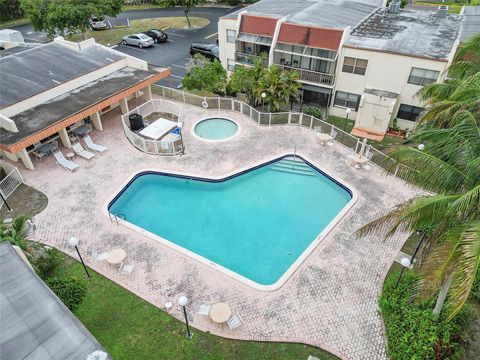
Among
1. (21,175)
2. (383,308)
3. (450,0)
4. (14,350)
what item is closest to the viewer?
(14,350)

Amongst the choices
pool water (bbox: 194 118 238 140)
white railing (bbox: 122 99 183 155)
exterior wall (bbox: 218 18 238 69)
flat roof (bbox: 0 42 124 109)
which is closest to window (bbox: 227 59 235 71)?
exterior wall (bbox: 218 18 238 69)

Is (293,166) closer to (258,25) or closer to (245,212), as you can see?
(245,212)

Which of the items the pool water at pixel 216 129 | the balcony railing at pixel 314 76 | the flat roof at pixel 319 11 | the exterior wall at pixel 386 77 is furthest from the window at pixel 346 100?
the pool water at pixel 216 129

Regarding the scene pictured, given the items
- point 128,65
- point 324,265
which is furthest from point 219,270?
point 128,65

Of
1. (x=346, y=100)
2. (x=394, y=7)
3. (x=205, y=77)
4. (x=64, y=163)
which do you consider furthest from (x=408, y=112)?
(x=64, y=163)

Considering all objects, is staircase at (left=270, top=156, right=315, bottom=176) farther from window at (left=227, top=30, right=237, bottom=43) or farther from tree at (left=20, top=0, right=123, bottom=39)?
tree at (left=20, top=0, right=123, bottom=39)

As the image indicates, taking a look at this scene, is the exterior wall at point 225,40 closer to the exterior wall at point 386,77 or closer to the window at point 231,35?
the window at point 231,35

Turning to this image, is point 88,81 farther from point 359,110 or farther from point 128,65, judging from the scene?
point 359,110
